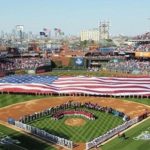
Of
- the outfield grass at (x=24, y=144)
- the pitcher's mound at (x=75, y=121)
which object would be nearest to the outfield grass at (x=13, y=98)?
Answer: the pitcher's mound at (x=75, y=121)

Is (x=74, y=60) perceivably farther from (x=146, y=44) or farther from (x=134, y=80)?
(x=134, y=80)

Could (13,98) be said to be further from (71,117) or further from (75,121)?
(75,121)

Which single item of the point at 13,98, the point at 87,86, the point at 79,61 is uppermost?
the point at 79,61

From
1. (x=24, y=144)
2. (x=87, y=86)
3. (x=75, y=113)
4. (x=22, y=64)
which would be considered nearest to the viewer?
(x=24, y=144)

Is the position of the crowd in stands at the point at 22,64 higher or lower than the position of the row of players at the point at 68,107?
higher

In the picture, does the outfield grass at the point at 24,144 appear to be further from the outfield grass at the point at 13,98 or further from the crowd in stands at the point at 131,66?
the crowd in stands at the point at 131,66

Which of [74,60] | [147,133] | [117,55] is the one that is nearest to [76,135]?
[147,133]

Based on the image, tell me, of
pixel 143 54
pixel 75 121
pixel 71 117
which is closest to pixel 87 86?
pixel 71 117
